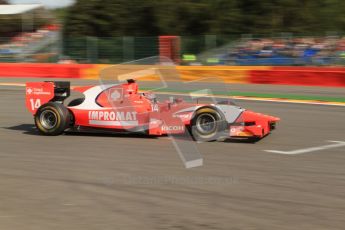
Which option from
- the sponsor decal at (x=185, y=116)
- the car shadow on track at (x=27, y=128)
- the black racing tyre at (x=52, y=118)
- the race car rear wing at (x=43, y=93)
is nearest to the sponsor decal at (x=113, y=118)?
the black racing tyre at (x=52, y=118)

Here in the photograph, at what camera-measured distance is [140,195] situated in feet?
17.4

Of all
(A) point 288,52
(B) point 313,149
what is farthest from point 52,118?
(A) point 288,52

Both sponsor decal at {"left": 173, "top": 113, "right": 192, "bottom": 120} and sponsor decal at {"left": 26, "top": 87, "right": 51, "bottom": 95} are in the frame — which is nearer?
sponsor decal at {"left": 173, "top": 113, "right": 192, "bottom": 120}

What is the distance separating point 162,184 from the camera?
5715 millimetres

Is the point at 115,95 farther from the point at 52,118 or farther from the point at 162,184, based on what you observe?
the point at 162,184

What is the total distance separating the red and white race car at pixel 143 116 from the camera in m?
7.99

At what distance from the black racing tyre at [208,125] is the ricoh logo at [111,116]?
950mm

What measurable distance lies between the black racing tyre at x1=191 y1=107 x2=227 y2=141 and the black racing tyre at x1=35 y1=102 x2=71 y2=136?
6.68 feet

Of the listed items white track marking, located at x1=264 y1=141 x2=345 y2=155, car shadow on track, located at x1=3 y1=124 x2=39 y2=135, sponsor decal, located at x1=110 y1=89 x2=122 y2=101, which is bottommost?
white track marking, located at x1=264 y1=141 x2=345 y2=155

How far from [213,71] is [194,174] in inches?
554

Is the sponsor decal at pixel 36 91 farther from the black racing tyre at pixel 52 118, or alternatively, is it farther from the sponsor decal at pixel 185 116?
the sponsor decal at pixel 185 116

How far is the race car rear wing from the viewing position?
29.3 ft

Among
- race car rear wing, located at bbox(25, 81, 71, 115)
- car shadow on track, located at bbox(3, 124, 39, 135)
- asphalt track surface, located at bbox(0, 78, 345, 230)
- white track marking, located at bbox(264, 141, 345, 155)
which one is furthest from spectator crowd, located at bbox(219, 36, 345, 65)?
race car rear wing, located at bbox(25, 81, 71, 115)

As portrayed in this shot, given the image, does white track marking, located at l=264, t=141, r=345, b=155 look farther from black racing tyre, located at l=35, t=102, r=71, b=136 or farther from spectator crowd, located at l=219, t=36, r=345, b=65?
spectator crowd, located at l=219, t=36, r=345, b=65
